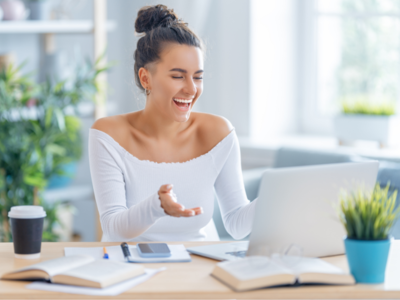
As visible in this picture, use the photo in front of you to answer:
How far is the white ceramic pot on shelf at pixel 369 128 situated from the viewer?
2.90m

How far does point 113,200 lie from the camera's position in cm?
162

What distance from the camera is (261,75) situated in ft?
11.0

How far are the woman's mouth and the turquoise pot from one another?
0.76 m

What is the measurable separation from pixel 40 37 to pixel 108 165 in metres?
2.00

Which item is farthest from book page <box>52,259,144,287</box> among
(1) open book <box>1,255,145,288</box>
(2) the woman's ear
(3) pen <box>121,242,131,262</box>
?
(2) the woman's ear

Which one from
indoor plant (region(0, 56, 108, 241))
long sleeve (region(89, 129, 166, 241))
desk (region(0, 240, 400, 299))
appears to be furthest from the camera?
indoor plant (region(0, 56, 108, 241))

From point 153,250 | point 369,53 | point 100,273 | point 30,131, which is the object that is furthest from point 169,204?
point 369,53

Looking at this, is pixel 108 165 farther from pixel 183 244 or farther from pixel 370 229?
pixel 370 229

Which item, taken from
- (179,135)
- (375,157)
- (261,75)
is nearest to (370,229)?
(179,135)

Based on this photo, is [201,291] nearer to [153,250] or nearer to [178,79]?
[153,250]

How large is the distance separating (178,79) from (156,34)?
0.18 m

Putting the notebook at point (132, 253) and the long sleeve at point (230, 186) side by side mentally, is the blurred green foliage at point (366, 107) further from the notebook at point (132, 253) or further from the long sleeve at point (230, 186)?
the notebook at point (132, 253)

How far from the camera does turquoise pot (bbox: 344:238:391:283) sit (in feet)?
3.57

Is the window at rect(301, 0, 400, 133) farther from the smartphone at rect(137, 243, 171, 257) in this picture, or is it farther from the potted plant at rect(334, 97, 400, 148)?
the smartphone at rect(137, 243, 171, 257)
